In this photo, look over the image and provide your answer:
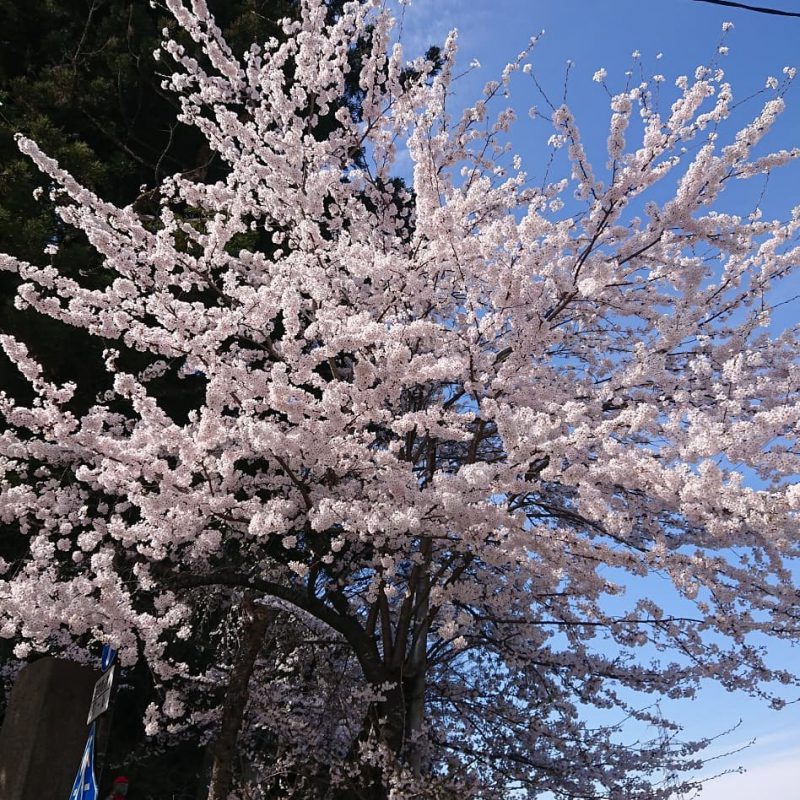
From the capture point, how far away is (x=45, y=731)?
509 cm

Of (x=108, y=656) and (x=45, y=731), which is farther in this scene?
(x=45, y=731)

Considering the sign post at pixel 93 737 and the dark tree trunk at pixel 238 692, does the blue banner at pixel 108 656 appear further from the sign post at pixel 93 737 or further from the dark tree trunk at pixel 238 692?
the dark tree trunk at pixel 238 692

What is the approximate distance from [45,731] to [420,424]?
344 centimetres

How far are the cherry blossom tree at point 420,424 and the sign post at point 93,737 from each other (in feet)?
1.74

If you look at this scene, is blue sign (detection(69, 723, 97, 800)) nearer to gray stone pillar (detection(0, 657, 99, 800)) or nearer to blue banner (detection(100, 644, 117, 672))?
blue banner (detection(100, 644, 117, 672))

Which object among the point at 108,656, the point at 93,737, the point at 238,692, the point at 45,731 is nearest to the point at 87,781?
the point at 93,737

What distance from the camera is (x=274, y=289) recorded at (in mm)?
5332

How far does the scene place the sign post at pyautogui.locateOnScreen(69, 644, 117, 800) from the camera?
3689 mm

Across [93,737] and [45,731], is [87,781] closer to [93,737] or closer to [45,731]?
[93,737]

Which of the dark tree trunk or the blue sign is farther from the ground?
the dark tree trunk

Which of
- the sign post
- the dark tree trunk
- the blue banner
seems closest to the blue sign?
the sign post

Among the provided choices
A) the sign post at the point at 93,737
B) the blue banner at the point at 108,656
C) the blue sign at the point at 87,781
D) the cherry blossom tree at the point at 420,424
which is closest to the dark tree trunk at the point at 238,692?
the cherry blossom tree at the point at 420,424

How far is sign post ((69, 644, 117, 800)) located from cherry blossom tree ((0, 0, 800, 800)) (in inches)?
20.8

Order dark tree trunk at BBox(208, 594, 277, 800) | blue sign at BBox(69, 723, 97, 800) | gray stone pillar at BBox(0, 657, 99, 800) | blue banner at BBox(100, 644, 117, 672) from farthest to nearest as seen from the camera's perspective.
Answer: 1. dark tree trunk at BBox(208, 594, 277, 800)
2. gray stone pillar at BBox(0, 657, 99, 800)
3. blue banner at BBox(100, 644, 117, 672)
4. blue sign at BBox(69, 723, 97, 800)
